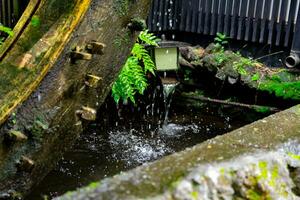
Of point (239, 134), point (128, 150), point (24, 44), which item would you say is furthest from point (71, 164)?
point (239, 134)

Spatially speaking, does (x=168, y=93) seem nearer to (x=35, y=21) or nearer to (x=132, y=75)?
(x=132, y=75)

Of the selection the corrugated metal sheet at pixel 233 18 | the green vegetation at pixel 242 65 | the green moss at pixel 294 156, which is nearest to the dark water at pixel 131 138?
the green vegetation at pixel 242 65

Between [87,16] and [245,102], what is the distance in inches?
186

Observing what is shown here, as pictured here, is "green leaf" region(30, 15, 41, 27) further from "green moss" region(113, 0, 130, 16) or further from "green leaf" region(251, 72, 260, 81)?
"green leaf" region(251, 72, 260, 81)

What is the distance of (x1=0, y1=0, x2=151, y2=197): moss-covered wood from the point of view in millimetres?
3393

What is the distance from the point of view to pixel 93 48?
11.7ft

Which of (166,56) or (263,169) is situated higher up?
(263,169)

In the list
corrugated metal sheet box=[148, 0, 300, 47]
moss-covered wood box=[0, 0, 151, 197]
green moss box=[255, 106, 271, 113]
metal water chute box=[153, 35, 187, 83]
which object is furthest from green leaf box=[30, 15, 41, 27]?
corrugated metal sheet box=[148, 0, 300, 47]

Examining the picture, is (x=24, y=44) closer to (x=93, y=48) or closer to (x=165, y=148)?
(x=93, y=48)

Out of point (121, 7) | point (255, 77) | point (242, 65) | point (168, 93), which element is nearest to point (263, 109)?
point (255, 77)

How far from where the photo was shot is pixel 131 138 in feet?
22.7

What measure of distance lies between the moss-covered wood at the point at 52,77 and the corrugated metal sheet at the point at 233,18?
16.3 feet

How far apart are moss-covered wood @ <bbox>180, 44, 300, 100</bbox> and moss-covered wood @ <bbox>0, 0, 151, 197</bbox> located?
4082 mm

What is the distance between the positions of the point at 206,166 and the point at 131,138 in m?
5.11
